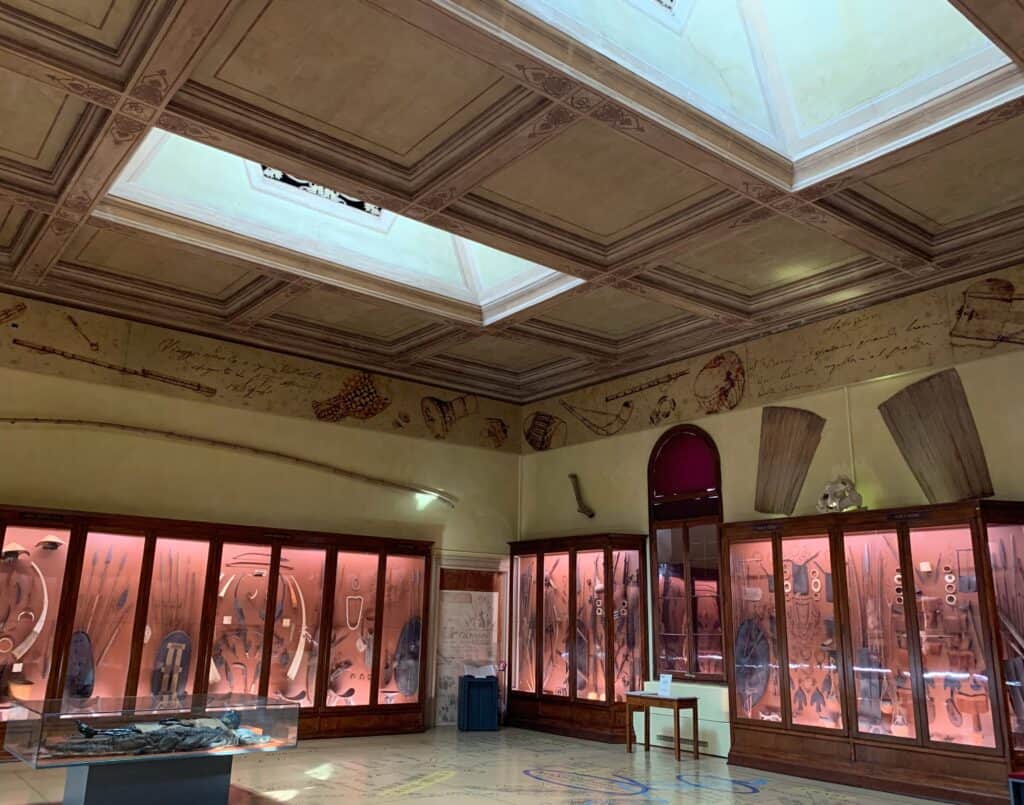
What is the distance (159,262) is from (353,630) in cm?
605

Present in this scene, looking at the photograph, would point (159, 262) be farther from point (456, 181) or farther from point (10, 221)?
point (456, 181)

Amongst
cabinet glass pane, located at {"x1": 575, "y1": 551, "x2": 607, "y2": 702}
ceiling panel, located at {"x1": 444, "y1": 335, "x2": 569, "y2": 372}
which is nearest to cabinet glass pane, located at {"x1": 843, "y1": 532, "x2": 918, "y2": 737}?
cabinet glass pane, located at {"x1": 575, "y1": 551, "x2": 607, "y2": 702}

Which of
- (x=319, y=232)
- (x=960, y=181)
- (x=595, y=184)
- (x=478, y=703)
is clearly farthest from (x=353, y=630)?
(x=960, y=181)

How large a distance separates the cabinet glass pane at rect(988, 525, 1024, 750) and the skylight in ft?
18.6

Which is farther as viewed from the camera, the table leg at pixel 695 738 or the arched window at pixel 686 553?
the arched window at pixel 686 553

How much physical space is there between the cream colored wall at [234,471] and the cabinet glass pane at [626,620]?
282 cm

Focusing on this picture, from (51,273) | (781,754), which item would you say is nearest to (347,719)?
(781,754)

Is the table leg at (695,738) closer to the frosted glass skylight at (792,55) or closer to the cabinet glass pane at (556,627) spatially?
the cabinet glass pane at (556,627)

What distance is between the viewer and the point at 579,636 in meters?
13.2

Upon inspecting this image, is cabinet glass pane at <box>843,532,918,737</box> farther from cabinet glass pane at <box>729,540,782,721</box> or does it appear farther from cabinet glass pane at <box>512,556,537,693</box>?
cabinet glass pane at <box>512,556,537,693</box>

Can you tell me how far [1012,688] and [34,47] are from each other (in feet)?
34.6

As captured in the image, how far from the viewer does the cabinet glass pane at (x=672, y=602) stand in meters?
12.2

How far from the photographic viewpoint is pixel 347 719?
40.2 feet

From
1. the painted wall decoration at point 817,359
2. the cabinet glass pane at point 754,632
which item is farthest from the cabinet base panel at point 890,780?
the painted wall decoration at point 817,359
